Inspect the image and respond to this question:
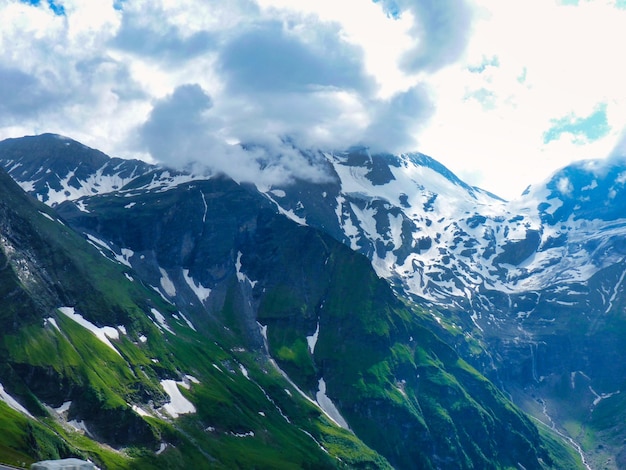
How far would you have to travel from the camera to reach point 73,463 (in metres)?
161

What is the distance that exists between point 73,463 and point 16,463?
43774mm

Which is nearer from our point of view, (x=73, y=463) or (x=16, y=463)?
(x=73, y=463)

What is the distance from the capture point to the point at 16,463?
194m
